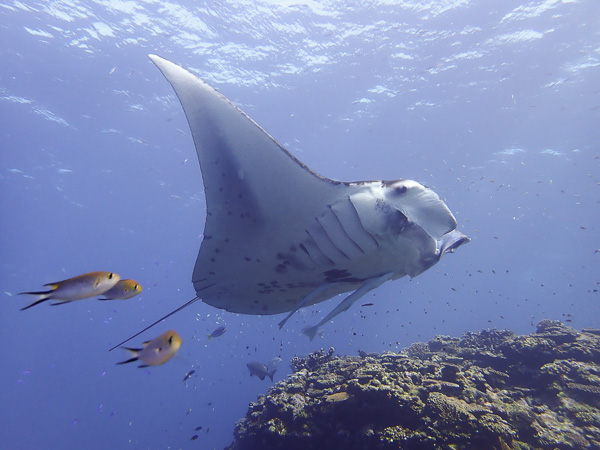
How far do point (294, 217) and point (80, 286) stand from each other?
1990 mm

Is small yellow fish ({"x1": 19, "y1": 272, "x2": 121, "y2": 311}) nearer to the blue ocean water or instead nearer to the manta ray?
the manta ray

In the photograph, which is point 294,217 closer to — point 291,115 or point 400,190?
point 400,190

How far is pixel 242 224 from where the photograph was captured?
128 inches

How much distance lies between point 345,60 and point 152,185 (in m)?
20.9

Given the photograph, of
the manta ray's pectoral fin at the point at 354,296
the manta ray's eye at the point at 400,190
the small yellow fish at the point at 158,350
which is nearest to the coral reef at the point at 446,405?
the manta ray's pectoral fin at the point at 354,296

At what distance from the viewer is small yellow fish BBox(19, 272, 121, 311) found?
271cm

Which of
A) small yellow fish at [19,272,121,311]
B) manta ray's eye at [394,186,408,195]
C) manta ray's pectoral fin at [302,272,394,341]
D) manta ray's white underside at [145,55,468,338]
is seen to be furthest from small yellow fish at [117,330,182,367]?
manta ray's eye at [394,186,408,195]

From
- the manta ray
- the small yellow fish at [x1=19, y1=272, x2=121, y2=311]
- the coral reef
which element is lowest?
the coral reef

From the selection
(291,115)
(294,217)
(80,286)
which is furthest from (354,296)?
(291,115)

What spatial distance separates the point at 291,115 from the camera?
21.9 m

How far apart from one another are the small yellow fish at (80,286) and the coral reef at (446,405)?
3.53m

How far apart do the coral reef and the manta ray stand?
2.11 meters

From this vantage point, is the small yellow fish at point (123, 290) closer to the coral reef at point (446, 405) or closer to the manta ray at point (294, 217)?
the manta ray at point (294, 217)

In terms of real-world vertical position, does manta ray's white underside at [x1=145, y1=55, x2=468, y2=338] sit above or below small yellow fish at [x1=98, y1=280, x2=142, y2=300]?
above
